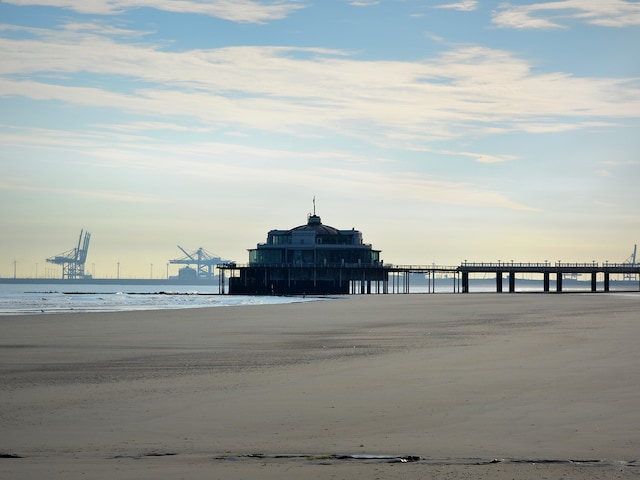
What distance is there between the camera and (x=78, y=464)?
9.51m

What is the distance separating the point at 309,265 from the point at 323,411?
11245 cm

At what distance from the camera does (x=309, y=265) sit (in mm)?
125438

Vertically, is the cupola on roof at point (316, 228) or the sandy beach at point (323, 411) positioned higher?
the cupola on roof at point (316, 228)

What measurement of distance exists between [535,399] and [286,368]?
637 centimetres

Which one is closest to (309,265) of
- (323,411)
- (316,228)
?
(316,228)

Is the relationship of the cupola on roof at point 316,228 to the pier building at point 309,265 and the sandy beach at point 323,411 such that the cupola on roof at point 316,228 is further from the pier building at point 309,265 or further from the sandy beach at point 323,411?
the sandy beach at point 323,411

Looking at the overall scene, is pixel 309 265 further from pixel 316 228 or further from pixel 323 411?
pixel 323 411

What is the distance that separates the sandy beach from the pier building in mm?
100364

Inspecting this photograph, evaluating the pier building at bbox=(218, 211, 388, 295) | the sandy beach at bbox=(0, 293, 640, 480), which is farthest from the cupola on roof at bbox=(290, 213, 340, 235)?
the sandy beach at bbox=(0, 293, 640, 480)

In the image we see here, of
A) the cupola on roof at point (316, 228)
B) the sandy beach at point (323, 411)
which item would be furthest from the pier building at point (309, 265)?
the sandy beach at point (323, 411)

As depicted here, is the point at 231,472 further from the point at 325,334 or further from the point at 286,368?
the point at 325,334

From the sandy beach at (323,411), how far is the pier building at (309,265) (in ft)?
329

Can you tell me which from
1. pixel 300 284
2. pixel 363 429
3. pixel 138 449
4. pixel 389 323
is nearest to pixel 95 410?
pixel 138 449

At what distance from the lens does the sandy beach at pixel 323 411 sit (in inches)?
375
